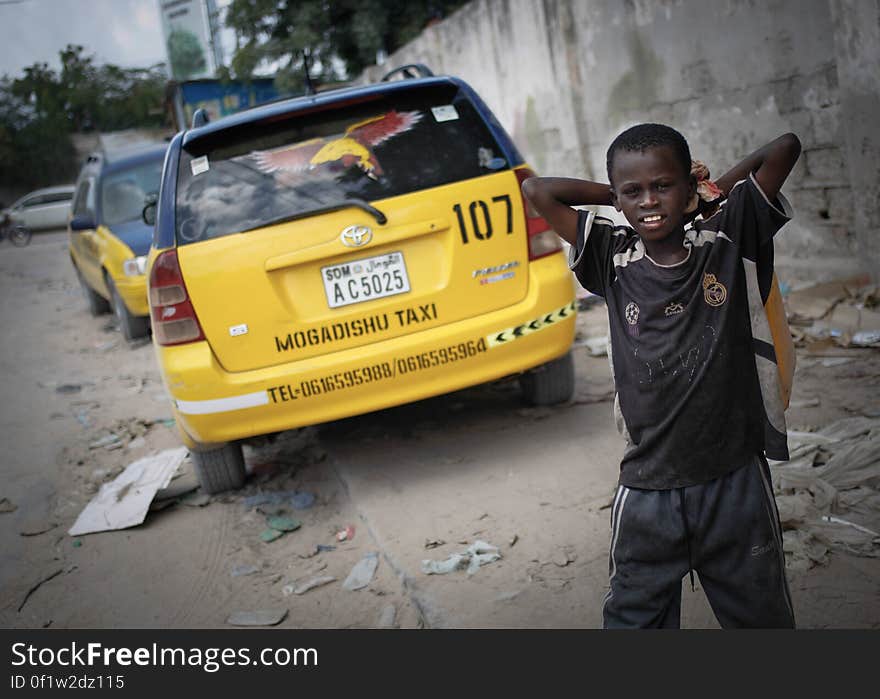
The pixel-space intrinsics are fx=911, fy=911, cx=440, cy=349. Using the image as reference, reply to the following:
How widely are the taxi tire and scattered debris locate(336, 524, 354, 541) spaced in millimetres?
862

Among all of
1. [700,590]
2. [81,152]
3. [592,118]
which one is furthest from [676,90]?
[81,152]

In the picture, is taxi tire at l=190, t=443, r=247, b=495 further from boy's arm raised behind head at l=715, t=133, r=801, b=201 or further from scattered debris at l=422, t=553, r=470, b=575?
boy's arm raised behind head at l=715, t=133, r=801, b=201

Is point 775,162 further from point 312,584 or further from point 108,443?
point 108,443

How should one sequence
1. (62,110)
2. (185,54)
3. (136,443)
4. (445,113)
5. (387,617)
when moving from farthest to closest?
(62,110), (185,54), (136,443), (445,113), (387,617)

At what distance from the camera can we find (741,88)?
21.6 feet

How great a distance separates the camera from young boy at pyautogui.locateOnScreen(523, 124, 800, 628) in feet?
6.68

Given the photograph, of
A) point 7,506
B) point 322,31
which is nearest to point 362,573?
point 7,506

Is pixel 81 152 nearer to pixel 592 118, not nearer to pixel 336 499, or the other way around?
pixel 592 118

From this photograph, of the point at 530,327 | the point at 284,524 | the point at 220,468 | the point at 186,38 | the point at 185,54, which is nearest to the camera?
the point at 284,524

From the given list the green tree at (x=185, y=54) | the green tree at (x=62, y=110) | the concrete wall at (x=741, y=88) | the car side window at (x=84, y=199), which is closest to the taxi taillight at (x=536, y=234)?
the concrete wall at (x=741, y=88)

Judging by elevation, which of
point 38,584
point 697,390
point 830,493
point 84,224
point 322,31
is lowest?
point 38,584

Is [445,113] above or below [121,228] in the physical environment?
above

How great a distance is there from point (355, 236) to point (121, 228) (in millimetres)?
5723

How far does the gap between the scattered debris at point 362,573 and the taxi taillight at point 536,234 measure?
1.59 metres
